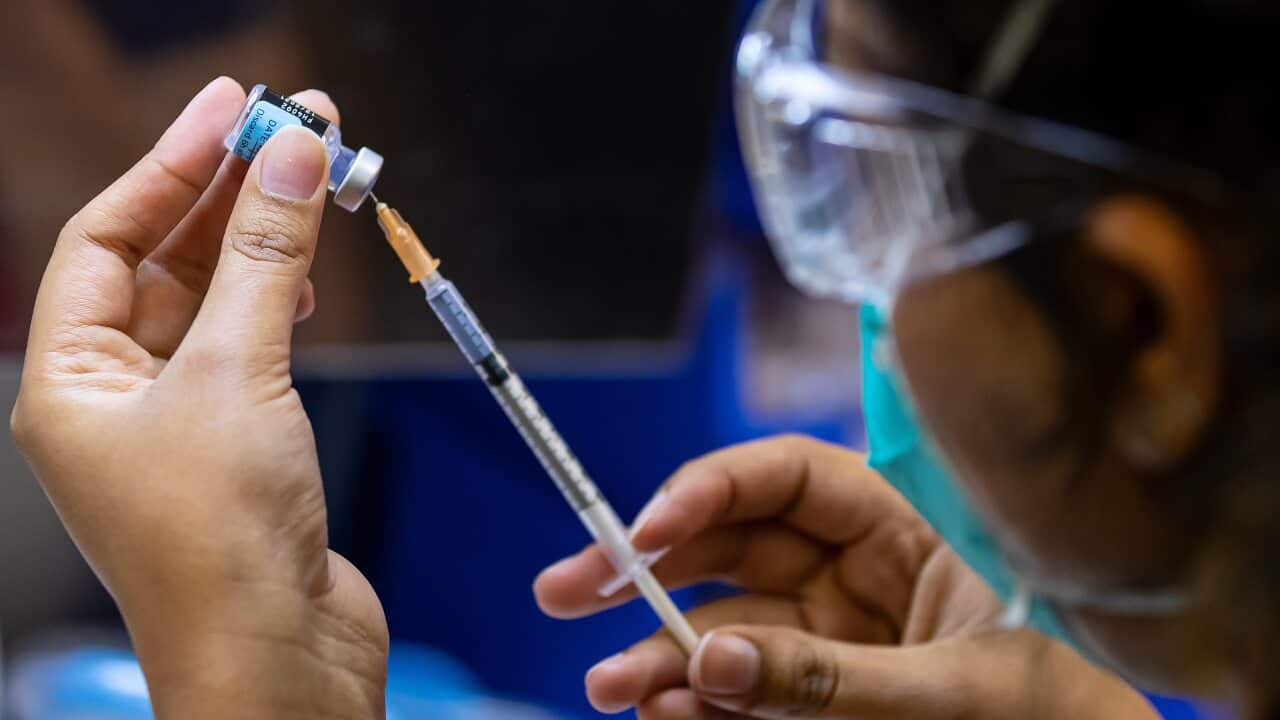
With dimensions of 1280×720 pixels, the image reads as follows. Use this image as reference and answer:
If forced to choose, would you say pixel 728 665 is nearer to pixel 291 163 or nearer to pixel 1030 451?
pixel 1030 451

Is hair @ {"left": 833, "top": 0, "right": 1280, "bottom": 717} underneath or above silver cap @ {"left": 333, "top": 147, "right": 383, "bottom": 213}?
underneath

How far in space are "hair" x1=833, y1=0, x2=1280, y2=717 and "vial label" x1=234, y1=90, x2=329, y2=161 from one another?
389mm

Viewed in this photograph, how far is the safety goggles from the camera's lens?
569mm

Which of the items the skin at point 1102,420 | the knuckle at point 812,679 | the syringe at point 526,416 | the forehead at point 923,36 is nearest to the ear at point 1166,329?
the skin at point 1102,420

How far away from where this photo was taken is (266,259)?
0.68 m

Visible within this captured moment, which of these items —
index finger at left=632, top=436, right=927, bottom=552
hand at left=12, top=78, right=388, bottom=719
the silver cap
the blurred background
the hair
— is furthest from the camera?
index finger at left=632, top=436, right=927, bottom=552

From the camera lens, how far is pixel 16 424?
0.69m

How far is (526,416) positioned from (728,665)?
0.82 ft

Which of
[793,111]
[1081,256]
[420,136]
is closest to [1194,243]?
[1081,256]

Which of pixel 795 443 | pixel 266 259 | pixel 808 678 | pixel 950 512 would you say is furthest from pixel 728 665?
pixel 266 259

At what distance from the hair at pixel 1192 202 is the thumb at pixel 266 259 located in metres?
0.37

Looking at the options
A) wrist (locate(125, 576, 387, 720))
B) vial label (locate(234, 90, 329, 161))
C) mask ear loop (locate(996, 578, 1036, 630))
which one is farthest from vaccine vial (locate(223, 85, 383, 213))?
mask ear loop (locate(996, 578, 1036, 630))

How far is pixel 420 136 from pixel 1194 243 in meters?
0.67

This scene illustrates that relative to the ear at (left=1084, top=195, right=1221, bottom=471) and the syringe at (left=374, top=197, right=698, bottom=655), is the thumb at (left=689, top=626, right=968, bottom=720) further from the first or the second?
the ear at (left=1084, top=195, right=1221, bottom=471)
